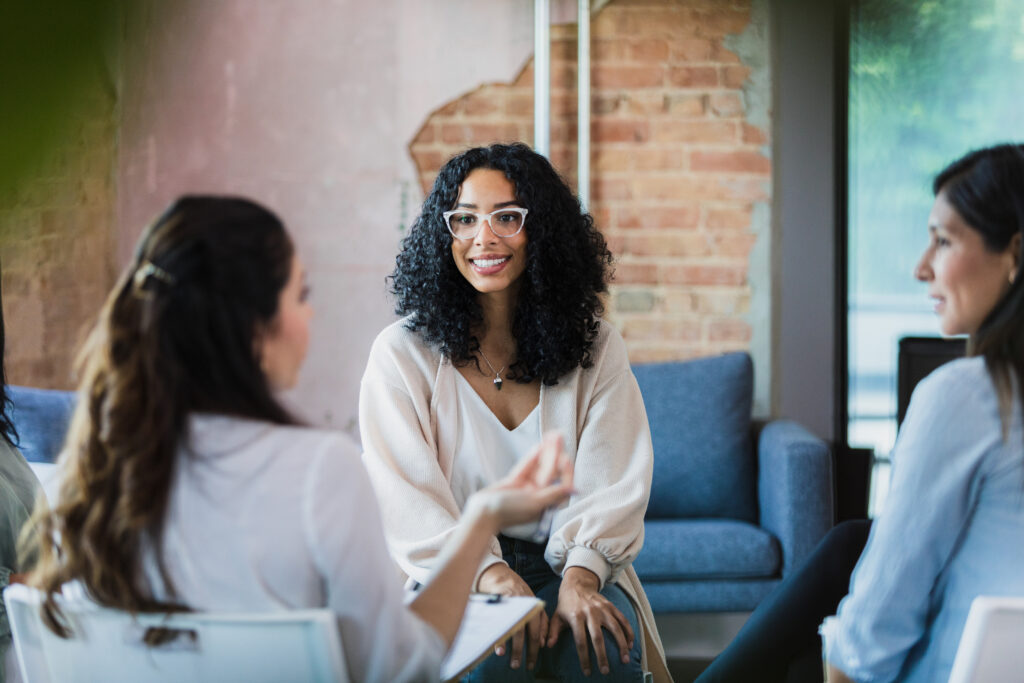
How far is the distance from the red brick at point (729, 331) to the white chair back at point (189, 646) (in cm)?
268

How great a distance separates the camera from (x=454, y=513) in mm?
1843

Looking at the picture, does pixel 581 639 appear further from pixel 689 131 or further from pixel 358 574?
pixel 689 131

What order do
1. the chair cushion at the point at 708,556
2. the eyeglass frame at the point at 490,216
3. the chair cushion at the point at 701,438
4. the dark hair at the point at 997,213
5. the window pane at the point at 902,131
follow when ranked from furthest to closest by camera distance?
1. the window pane at the point at 902,131
2. the chair cushion at the point at 701,438
3. the chair cushion at the point at 708,556
4. the eyeglass frame at the point at 490,216
5. the dark hair at the point at 997,213

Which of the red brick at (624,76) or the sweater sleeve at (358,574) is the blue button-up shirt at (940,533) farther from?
the red brick at (624,76)

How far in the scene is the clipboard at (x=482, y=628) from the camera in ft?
3.75

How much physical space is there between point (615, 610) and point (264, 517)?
2.83 feet

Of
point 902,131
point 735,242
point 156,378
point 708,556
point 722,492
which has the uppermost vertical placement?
point 902,131

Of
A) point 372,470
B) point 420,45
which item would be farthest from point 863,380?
point 372,470

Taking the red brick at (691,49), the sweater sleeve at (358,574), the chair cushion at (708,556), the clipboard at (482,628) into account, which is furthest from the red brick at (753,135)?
the sweater sleeve at (358,574)

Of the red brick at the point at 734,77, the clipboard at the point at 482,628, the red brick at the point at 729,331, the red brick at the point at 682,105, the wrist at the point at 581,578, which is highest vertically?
the red brick at the point at 734,77

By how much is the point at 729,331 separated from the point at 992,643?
2477 mm

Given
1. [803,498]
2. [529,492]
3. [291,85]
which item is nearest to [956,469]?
[529,492]

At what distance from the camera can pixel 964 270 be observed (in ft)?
4.31

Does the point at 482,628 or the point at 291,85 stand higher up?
the point at 291,85
